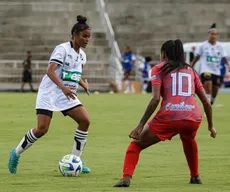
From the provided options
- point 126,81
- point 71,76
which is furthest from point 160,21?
point 71,76

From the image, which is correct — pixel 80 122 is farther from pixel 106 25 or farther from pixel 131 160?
pixel 106 25

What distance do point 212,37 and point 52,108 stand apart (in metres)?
11.7

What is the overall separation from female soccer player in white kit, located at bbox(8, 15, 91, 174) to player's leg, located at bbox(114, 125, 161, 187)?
1704mm

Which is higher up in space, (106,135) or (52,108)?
(52,108)

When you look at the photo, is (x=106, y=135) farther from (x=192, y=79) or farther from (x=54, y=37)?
(x=54, y=37)

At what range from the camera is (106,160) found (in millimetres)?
13227

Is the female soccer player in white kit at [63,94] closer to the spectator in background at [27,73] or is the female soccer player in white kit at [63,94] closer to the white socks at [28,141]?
the white socks at [28,141]

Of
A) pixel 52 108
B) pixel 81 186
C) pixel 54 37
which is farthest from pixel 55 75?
pixel 54 37

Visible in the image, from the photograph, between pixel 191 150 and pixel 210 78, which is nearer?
pixel 191 150

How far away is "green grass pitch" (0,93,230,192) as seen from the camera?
10344 mm

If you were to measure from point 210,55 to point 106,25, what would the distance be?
73.6ft

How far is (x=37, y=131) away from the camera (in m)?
11.5

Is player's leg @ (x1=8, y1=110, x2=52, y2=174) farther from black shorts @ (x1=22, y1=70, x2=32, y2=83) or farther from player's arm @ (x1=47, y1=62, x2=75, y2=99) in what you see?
black shorts @ (x1=22, y1=70, x2=32, y2=83)

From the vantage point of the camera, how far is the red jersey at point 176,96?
9.89 m
